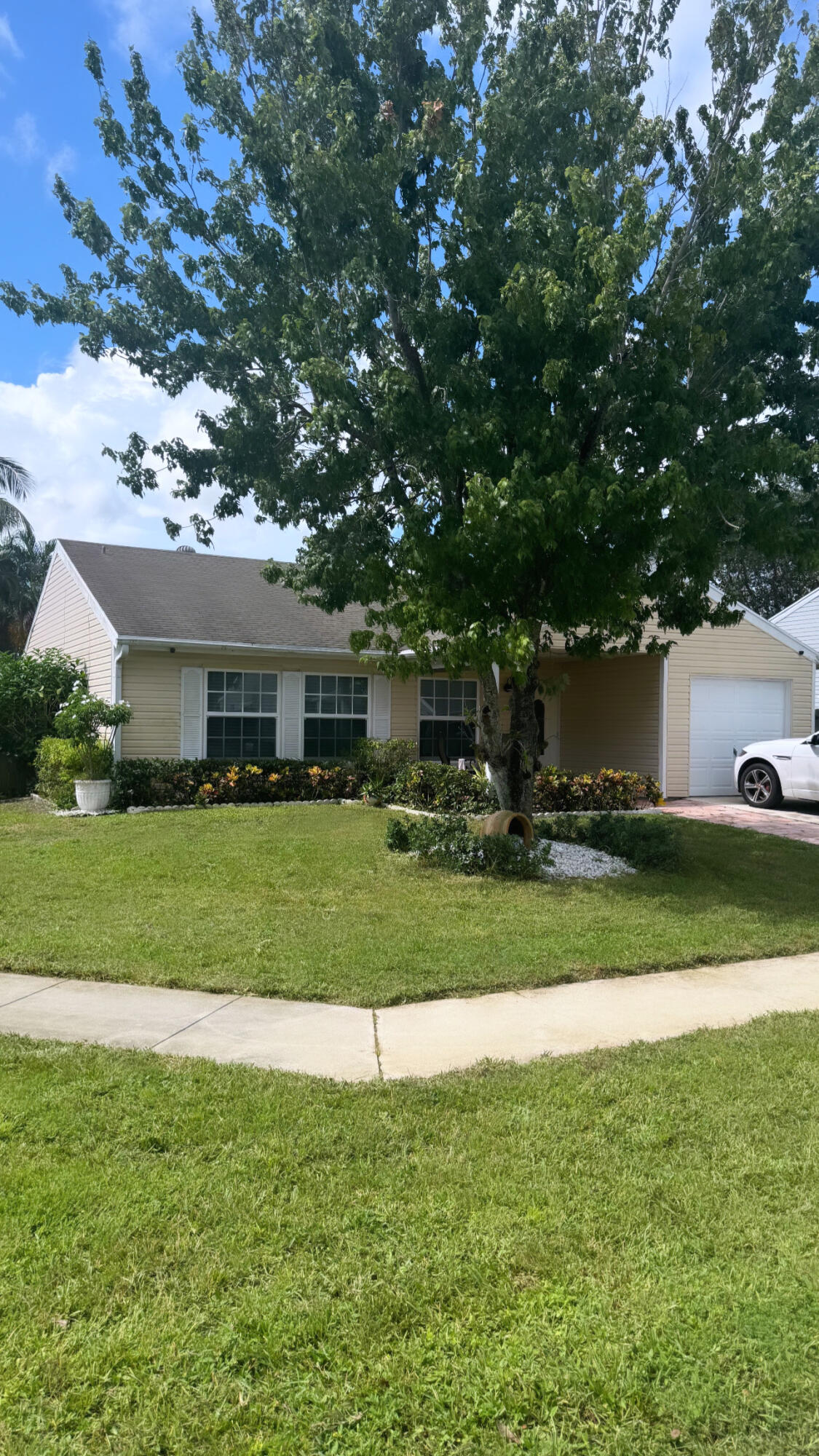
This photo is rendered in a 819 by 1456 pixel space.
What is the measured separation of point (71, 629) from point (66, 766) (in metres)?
4.78

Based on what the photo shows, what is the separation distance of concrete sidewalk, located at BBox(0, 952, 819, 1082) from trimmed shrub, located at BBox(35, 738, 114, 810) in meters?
8.28

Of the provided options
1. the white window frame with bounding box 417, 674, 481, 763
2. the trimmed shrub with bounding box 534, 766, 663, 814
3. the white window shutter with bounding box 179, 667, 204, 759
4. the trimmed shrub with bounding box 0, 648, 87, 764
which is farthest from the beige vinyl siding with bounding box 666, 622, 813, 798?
the trimmed shrub with bounding box 0, 648, 87, 764

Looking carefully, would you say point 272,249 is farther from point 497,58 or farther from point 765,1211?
point 765,1211

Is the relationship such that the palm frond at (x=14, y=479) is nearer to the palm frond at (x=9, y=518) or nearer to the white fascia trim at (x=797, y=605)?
the palm frond at (x=9, y=518)

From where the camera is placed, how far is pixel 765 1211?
312 cm

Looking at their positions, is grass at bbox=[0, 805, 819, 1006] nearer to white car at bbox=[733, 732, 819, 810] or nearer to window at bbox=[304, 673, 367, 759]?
white car at bbox=[733, 732, 819, 810]

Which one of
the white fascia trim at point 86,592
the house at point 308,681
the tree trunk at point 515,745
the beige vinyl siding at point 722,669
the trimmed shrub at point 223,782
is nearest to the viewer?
the tree trunk at point 515,745

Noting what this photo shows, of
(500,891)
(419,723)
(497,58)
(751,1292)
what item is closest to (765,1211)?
(751,1292)

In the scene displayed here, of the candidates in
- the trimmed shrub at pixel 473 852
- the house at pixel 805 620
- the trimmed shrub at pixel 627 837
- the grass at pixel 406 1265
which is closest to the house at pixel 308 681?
the trimmed shrub at pixel 627 837

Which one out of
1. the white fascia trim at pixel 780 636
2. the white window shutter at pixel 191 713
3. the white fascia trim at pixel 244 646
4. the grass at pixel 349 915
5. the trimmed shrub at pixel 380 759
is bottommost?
the grass at pixel 349 915

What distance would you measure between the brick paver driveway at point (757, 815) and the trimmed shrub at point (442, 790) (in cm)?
324

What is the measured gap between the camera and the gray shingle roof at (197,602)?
15.4 m

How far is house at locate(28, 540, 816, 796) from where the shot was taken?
15.3m

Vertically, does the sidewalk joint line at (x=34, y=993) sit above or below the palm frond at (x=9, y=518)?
below
